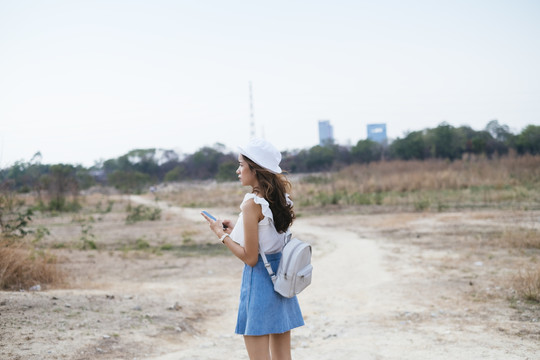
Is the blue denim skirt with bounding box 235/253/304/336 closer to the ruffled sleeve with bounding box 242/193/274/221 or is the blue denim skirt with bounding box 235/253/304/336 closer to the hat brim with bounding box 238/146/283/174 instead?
the ruffled sleeve with bounding box 242/193/274/221

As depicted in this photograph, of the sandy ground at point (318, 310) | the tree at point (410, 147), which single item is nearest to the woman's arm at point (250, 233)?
the sandy ground at point (318, 310)

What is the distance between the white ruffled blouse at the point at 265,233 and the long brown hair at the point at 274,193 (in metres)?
0.05

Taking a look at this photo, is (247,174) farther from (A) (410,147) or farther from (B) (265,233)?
(A) (410,147)

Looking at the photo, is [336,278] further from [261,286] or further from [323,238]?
[261,286]

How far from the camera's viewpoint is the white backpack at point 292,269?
3047 mm

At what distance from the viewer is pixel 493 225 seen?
14.0 meters

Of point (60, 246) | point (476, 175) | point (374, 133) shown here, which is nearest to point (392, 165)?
point (476, 175)

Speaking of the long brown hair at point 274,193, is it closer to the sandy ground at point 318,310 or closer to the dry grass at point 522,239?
the sandy ground at point 318,310

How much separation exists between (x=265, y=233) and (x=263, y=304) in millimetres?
415

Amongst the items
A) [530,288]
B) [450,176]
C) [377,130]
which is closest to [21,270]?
[530,288]

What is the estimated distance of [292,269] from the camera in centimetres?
304

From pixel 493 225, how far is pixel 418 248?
331 centimetres

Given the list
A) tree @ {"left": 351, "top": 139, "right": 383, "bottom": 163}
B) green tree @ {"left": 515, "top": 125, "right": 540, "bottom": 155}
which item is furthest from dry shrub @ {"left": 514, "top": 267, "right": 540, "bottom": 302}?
tree @ {"left": 351, "top": 139, "right": 383, "bottom": 163}

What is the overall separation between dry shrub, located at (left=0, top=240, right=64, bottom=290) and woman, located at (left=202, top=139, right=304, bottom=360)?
4.93 meters
